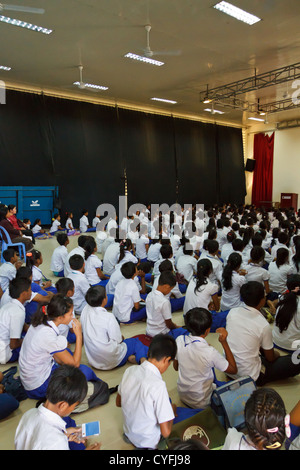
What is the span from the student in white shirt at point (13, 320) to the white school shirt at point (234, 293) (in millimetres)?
2060

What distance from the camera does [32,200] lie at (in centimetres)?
930

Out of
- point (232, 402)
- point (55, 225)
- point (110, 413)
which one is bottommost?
point (110, 413)

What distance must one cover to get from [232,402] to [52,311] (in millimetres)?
1257

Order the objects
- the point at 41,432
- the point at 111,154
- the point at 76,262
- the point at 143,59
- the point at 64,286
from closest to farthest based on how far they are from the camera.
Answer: the point at 41,432, the point at 64,286, the point at 76,262, the point at 143,59, the point at 111,154

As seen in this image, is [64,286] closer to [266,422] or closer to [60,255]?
[266,422]

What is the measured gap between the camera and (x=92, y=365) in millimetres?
2689

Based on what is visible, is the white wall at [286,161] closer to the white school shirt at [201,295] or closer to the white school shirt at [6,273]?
the white school shirt at [201,295]

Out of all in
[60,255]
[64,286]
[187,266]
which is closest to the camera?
[64,286]

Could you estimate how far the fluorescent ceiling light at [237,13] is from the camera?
4945 millimetres

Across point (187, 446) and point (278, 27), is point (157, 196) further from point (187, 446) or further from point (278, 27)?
point (187, 446)

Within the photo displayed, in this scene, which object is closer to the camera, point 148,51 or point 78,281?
point 78,281

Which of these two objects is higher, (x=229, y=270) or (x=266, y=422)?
(x=229, y=270)

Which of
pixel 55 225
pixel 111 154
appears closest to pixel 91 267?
pixel 55 225

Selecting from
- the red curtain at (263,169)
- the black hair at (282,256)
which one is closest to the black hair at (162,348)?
the black hair at (282,256)
